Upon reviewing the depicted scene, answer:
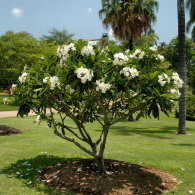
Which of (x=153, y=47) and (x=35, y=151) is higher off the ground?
(x=153, y=47)

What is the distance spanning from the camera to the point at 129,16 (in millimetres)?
16391

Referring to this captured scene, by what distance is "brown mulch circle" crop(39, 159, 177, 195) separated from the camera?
431 centimetres

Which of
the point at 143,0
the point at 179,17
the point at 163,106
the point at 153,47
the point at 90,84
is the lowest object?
the point at 163,106

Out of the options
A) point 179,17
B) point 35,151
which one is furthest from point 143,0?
point 35,151

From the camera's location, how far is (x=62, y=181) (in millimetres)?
4590

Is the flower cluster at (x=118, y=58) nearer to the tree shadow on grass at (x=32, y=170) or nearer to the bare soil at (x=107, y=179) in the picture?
the bare soil at (x=107, y=179)

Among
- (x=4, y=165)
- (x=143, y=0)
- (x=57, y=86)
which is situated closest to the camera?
(x=57, y=86)

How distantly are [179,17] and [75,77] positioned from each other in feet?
35.6

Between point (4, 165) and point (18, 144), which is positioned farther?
point (18, 144)

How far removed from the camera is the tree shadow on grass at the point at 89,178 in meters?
4.32

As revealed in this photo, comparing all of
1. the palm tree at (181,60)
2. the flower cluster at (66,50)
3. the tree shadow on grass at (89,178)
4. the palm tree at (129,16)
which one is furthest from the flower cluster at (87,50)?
the palm tree at (129,16)

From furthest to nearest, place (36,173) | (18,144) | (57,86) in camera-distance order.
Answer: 1. (18,144)
2. (36,173)
3. (57,86)

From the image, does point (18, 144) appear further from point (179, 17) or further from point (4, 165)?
point (179, 17)

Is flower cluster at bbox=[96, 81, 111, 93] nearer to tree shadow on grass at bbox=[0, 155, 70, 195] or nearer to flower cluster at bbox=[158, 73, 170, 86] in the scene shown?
flower cluster at bbox=[158, 73, 170, 86]
